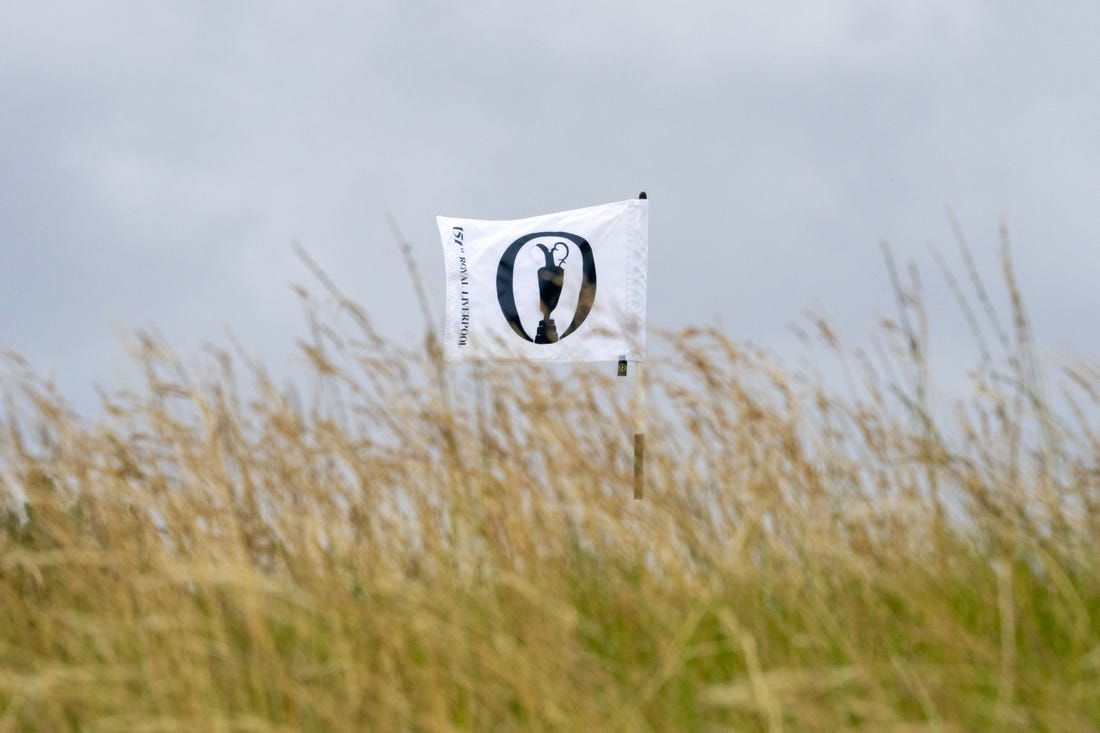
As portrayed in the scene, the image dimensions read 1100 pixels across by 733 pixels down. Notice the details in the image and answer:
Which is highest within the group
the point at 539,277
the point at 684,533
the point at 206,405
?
the point at 539,277

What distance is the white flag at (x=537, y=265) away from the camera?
1278 centimetres

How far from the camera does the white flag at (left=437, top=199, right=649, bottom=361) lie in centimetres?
1278

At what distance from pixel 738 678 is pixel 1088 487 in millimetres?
1159

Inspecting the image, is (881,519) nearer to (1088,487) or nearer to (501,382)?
(1088,487)

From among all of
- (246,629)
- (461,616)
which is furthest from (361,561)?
(461,616)

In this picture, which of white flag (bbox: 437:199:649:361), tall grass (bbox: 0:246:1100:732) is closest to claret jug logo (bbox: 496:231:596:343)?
white flag (bbox: 437:199:649:361)

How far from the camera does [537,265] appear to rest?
13.4 meters

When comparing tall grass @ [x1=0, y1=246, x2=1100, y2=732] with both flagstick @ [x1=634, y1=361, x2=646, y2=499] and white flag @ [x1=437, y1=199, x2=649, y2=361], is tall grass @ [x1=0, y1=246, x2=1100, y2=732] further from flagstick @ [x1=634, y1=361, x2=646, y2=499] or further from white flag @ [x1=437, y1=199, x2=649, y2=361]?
white flag @ [x1=437, y1=199, x2=649, y2=361]

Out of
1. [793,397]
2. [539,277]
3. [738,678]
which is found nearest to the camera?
[738,678]

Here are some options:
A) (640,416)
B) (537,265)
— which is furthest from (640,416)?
(537,265)

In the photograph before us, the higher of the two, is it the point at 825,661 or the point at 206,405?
the point at 206,405

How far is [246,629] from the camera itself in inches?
118

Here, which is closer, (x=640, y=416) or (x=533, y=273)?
(x=640, y=416)

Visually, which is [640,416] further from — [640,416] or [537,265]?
[537,265]
